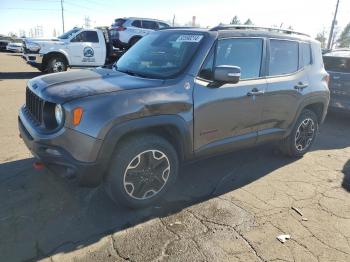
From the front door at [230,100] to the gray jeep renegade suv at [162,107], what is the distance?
12mm

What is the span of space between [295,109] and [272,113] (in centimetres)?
55

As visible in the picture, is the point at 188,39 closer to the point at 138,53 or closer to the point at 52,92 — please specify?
the point at 138,53

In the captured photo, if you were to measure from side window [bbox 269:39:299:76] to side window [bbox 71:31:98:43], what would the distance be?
10.9m

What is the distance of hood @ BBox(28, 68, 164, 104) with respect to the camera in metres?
3.17

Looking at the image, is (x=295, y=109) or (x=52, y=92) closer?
(x=52, y=92)

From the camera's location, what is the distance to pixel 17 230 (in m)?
3.14

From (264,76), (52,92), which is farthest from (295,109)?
(52,92)

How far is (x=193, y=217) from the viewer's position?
355cm

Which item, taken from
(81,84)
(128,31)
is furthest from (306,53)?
(128,31)

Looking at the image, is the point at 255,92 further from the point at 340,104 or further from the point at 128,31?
the point at 128,31

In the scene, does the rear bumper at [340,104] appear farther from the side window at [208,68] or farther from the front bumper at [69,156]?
the front bumper at [69,156]

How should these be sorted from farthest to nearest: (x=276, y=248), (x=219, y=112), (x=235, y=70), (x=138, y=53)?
(x=138, y=53) → (x=219, y=112) → (x=235, y=70) → (x=276, y=248)

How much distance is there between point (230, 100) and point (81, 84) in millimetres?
1679

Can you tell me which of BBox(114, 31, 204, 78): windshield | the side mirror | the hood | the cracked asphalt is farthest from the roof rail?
the cracked asphalt
